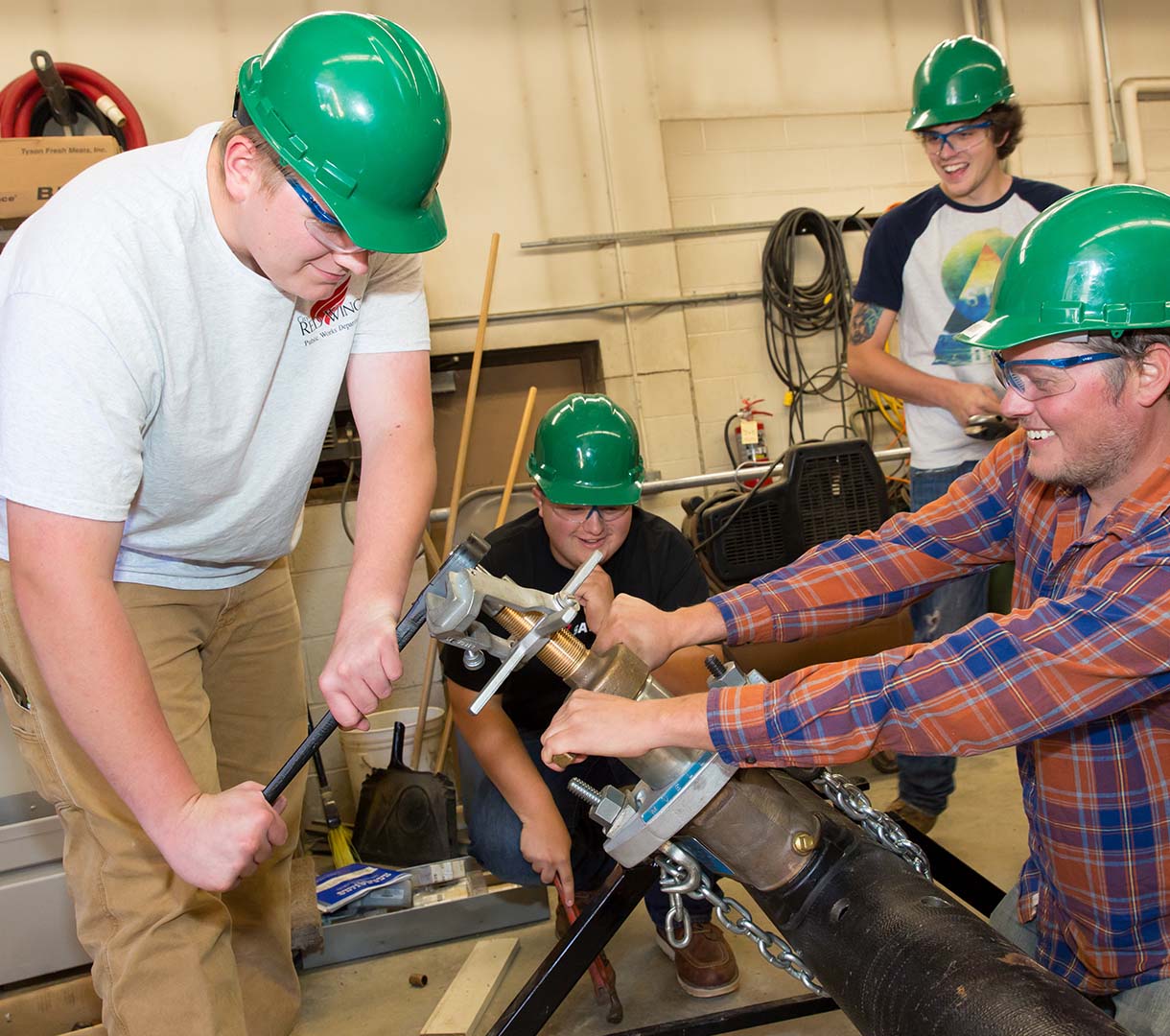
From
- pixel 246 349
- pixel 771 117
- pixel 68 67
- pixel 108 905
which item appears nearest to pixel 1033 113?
pixel 771 117

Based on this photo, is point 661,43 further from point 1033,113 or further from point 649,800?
point 649,800

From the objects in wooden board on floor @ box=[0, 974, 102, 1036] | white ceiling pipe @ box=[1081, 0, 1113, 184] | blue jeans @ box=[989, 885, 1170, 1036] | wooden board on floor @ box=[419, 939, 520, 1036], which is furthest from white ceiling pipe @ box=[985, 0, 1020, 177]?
wooden board on floor @ box=[0, 974, 102, 1036]

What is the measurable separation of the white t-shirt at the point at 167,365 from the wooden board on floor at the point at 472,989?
954 mm

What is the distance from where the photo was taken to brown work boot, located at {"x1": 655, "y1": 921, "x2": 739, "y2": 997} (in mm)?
2061

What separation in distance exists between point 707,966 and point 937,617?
1.00 metres

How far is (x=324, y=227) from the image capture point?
3.97 feet

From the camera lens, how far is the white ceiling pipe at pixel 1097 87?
4.86 metres

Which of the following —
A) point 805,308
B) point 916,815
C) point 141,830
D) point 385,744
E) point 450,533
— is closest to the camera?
point 141,830

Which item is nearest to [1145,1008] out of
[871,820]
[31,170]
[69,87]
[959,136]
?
A: [871,820]

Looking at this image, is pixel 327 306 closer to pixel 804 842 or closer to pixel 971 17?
pixel 804 842

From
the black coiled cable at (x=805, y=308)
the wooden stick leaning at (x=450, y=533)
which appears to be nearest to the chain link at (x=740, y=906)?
the wooden stick leaning at (x=450, y=533)

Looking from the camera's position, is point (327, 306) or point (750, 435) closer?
point (327, 306)

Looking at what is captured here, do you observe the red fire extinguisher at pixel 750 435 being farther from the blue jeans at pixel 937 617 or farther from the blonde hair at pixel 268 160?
the blonde hair at pixel 268 160

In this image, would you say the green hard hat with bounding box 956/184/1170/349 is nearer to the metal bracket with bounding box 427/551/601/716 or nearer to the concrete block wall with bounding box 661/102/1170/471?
the metal bracket with bounding box 427/551/601/716
